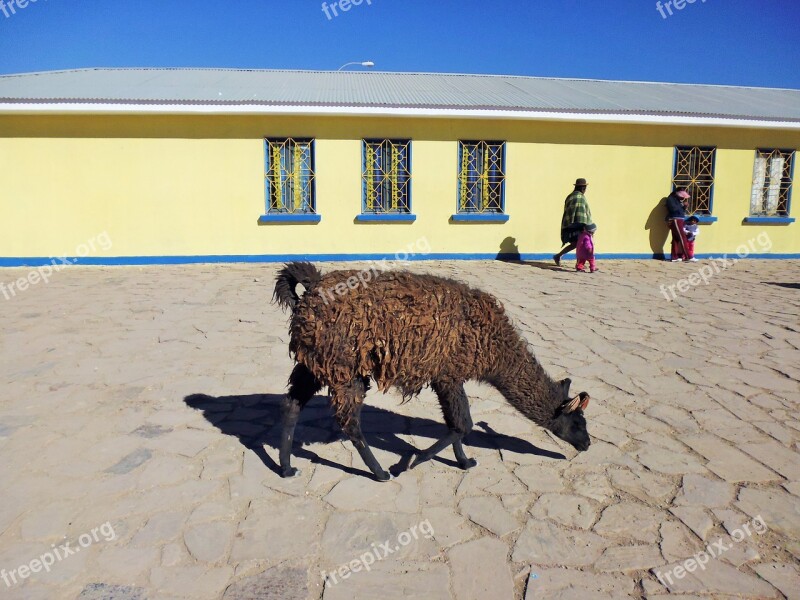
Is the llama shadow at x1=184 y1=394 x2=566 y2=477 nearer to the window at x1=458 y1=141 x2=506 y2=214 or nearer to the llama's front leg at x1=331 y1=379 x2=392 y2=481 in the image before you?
the llama's front leg at x1=331 y1=379 x2=392 y2=481

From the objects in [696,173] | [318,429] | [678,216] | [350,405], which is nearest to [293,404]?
[350,405]

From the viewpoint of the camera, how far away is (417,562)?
8.92ft

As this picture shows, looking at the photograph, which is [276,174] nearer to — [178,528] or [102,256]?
[102,256]

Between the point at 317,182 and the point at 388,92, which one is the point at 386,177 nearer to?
the point at 317,182

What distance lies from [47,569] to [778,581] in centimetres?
329

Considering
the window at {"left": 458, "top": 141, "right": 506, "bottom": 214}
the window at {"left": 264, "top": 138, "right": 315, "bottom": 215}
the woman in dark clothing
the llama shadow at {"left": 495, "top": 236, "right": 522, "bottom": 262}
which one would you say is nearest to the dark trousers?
the woman in dark clothing

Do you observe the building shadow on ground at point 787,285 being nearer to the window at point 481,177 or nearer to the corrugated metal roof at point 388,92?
the corrugated metal roof at point 388,92

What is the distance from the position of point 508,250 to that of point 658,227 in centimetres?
357

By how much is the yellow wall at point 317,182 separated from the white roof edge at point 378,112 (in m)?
0.51

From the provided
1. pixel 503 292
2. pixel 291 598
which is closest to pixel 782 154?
pixel 503 292

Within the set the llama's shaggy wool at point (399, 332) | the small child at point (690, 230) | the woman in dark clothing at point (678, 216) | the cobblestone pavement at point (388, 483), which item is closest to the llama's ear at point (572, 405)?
the llama's shaggy wool at point (399, 332)

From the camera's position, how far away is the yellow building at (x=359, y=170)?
37.0 ft

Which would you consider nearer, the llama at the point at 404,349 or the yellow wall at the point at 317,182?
the llama at the point at 404,349

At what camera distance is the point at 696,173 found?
13.0 metres
